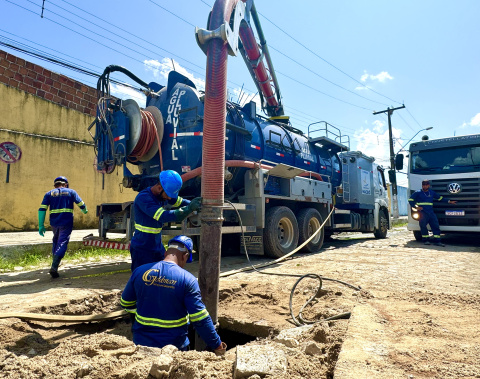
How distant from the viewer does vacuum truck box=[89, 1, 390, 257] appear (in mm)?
5898

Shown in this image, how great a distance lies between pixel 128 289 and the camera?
2676 mm

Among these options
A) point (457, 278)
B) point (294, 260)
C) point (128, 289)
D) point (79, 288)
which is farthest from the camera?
point (294, 260)

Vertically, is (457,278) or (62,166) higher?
(62,166)

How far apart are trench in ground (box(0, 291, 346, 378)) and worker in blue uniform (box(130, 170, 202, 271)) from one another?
684mm

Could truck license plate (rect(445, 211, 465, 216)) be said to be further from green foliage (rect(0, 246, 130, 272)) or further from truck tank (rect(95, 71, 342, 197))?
green foliage (rect(0, 246, 130, 272))

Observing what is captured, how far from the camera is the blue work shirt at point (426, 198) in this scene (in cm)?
882

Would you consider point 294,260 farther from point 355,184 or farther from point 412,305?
point 355,184

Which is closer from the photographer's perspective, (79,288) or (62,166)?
(79,288)

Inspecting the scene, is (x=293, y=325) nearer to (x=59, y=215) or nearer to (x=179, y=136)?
(x=179, y=136)

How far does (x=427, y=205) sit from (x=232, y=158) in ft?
18.8

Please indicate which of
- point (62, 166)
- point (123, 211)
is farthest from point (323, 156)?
point (62, 166)

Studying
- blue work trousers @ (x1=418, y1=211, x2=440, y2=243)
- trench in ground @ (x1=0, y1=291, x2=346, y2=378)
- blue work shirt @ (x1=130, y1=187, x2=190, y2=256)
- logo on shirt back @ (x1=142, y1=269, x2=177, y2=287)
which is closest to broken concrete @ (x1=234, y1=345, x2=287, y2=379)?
trench in ground @ (x1=0, y1=291, x2=346, y2=378)

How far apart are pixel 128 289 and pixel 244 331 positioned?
4.60 feet

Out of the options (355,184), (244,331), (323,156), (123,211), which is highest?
(323,156)
